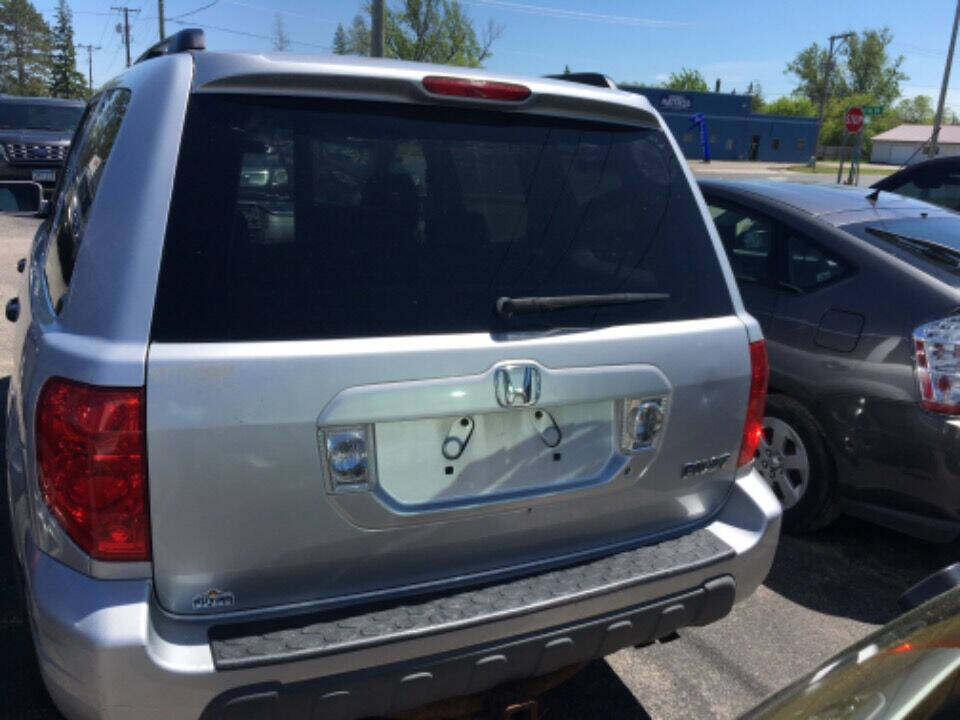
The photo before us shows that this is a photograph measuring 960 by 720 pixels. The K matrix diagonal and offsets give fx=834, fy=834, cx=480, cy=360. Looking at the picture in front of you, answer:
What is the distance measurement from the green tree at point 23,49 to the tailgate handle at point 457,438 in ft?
327

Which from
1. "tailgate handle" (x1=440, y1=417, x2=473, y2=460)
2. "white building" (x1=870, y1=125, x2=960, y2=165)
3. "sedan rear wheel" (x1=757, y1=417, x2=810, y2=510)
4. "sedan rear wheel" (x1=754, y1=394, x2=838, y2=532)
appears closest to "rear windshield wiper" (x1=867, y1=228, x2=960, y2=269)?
"sedan rear wheel" (x1=754, y1=394, x2=838, y2=532)

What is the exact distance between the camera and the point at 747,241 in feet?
15.3

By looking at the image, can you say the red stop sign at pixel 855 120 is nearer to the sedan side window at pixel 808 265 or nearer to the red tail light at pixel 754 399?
the sedan side window at pixel 808 265

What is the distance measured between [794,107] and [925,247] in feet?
355

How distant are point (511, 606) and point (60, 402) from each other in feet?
3.71

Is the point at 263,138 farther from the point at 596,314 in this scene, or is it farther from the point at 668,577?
the point at 668,577

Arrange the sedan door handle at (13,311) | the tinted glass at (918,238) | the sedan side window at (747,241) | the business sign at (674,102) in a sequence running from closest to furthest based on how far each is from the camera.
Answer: the sedan door handle at (13,311), the tinted glass at (918,238), the sedan side window at (747,241), the business sign at (674,102)

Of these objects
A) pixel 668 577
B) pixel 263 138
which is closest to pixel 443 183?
pixel 263 138

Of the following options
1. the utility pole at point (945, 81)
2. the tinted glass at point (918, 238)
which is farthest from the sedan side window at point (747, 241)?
the utility pole at point (945, 81)

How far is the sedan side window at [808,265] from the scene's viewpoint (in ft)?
13.3

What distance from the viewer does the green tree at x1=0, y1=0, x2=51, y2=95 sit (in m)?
87.4

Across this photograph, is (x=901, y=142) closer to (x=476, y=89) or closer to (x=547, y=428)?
(x=476, y=89)

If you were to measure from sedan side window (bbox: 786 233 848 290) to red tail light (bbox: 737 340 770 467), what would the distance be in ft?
5.62

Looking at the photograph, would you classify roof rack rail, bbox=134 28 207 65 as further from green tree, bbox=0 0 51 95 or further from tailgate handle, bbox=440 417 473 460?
green tree, bbox=0 0 51 95
